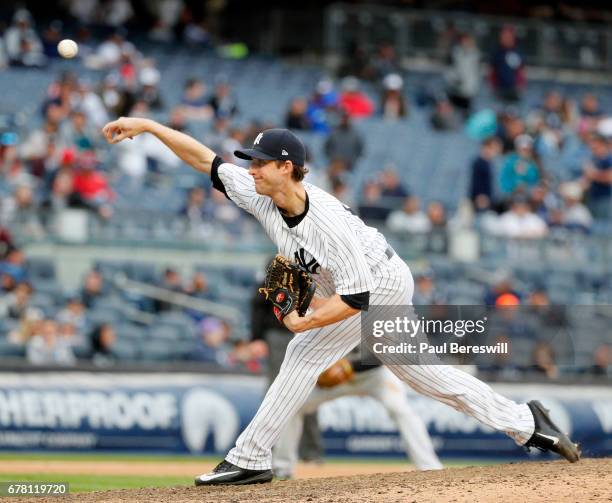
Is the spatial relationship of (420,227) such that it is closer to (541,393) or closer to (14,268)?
(541,393)

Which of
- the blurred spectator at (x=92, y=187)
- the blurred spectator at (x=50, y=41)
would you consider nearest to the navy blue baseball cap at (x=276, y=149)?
the blurred spectator at (x=92, y=187)

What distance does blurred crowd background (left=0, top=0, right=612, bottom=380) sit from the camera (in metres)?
13.9

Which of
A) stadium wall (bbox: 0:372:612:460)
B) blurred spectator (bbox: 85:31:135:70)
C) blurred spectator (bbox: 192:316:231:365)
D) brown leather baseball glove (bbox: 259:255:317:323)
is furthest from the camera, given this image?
blurred spectator (bbox: 85:31:135:70)

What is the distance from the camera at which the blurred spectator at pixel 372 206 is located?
15688mm

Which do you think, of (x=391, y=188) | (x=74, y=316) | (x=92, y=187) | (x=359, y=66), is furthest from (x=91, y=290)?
(x=359, y=66)

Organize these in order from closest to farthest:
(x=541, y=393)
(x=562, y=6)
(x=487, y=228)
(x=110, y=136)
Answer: (x=110, y=136) → (x=541, y=393) → (x=487, y=228) → (x=562, y=6)

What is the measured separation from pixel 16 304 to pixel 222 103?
5.89 meters

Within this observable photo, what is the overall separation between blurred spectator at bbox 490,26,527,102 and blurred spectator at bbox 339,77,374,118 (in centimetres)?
286

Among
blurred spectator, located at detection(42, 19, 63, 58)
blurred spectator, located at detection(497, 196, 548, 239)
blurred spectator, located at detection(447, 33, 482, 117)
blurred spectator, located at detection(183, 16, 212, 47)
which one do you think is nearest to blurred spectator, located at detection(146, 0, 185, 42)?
blurred spectator, located at detection(183, 16, 212, 47)

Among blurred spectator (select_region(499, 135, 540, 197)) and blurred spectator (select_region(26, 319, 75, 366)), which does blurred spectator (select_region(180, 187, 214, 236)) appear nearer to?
blurred spectator (select_region(26, 319, 75, 366))

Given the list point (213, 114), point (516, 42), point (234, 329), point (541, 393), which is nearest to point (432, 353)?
point (541, 393)

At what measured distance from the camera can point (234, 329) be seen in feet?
47.0

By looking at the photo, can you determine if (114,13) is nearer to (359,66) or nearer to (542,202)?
(359,66)

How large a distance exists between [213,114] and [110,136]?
449 inches
